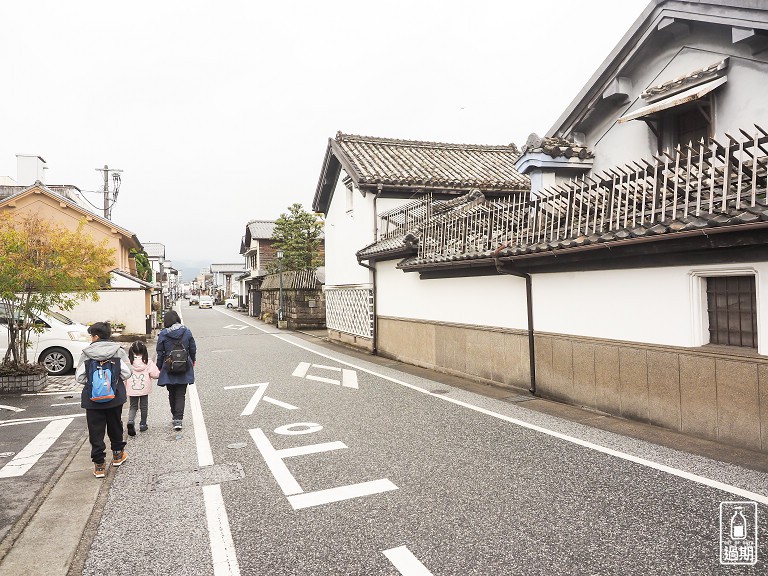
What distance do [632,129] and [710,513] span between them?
9557 mm

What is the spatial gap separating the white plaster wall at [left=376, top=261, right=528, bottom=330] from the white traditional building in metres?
0.05

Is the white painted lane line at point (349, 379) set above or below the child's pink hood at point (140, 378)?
below

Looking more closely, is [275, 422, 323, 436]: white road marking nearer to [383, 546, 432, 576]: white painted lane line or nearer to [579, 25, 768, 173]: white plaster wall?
[383, 546, 432, 576]: white painted lane line

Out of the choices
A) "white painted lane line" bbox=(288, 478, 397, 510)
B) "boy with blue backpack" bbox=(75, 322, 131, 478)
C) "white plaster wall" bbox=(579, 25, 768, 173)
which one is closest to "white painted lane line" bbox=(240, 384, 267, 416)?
"boy with blue backpack" bbox=(75, 322, 131, 478)

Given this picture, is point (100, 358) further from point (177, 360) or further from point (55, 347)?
point (55, 347)

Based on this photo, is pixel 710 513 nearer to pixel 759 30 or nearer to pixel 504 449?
pixel 504 449

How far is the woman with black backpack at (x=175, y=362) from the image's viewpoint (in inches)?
285

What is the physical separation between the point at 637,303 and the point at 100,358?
23.2 feet

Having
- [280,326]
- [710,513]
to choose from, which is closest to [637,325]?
[710,513]

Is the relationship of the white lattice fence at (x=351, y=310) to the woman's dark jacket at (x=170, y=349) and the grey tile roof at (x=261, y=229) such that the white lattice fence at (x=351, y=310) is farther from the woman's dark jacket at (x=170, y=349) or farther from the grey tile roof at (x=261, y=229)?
Result: the grey tile roof at (x=261, y=229)

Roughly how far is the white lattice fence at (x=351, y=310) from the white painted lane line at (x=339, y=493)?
12161 mm

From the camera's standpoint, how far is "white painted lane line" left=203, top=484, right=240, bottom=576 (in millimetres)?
3607

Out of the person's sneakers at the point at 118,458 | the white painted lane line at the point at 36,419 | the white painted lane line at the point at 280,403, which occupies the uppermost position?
the person's sneakers at the point at 118,458

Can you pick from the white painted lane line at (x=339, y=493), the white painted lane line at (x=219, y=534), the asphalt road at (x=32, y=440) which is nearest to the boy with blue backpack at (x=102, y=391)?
the asphalt road at (x=32, y=440)
